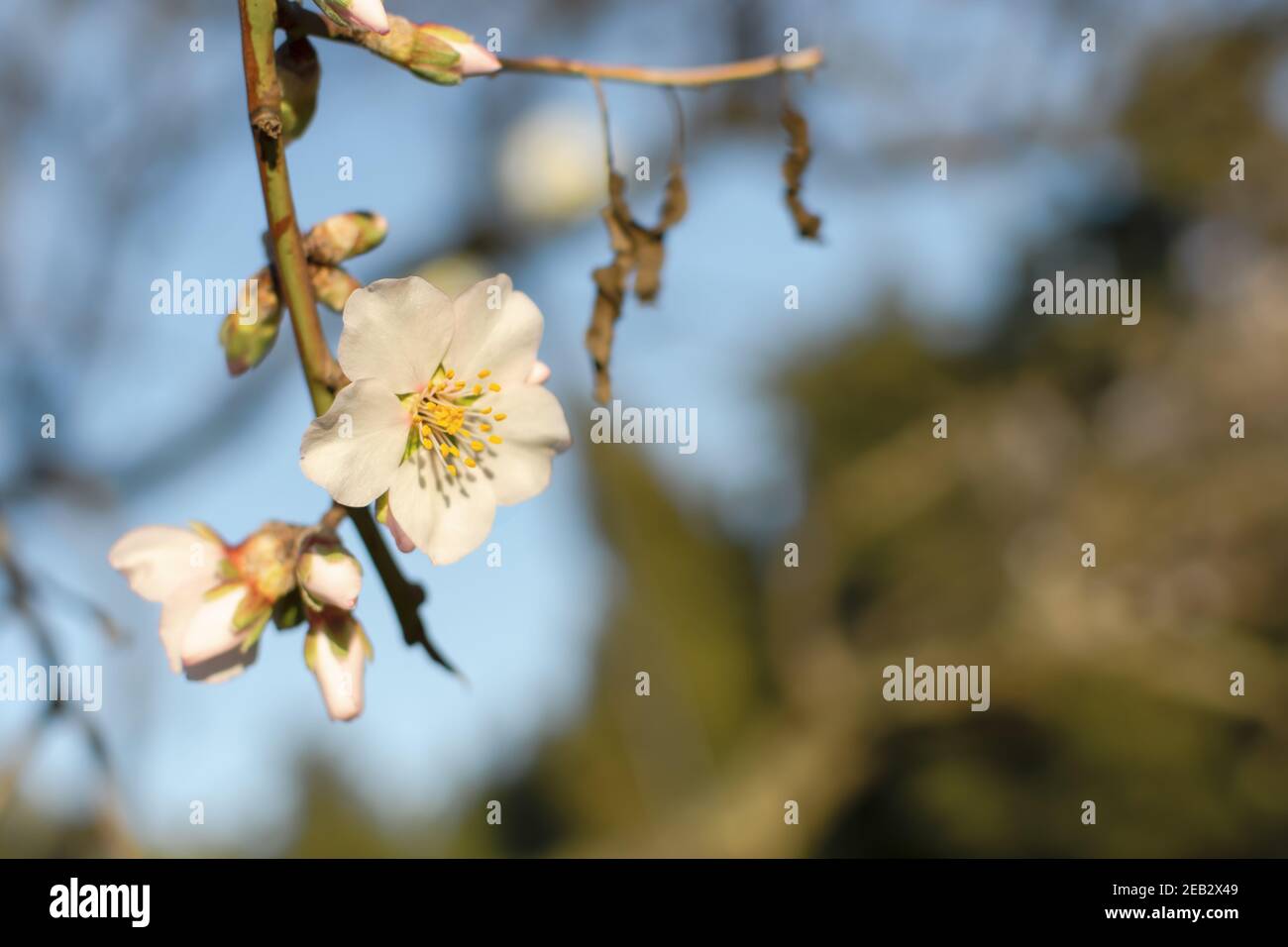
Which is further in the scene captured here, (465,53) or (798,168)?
(798,168)

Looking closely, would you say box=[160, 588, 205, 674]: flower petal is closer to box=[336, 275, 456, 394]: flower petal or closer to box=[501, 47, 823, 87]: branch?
box=[336, 275, 456, 394]: flower petal

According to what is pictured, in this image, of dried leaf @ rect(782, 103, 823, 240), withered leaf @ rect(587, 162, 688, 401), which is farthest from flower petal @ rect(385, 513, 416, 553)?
dried leaf @ rect(782, 103, 823, 240)

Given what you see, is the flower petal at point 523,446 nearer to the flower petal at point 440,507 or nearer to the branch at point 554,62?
the flower petal at point 440,507

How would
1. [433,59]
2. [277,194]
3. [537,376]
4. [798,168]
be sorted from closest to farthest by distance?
[277,194] < [433,59] < [537,376] < [798,168]

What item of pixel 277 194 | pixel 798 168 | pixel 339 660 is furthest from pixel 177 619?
pixel 798 168

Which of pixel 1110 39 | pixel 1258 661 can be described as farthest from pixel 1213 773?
pixel 1110 39

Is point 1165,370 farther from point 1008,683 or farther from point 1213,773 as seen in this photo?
point 1213,773

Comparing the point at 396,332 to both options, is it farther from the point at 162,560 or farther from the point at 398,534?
the point at 162,560

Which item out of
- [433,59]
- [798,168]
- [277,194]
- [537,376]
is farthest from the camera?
[798,168]
